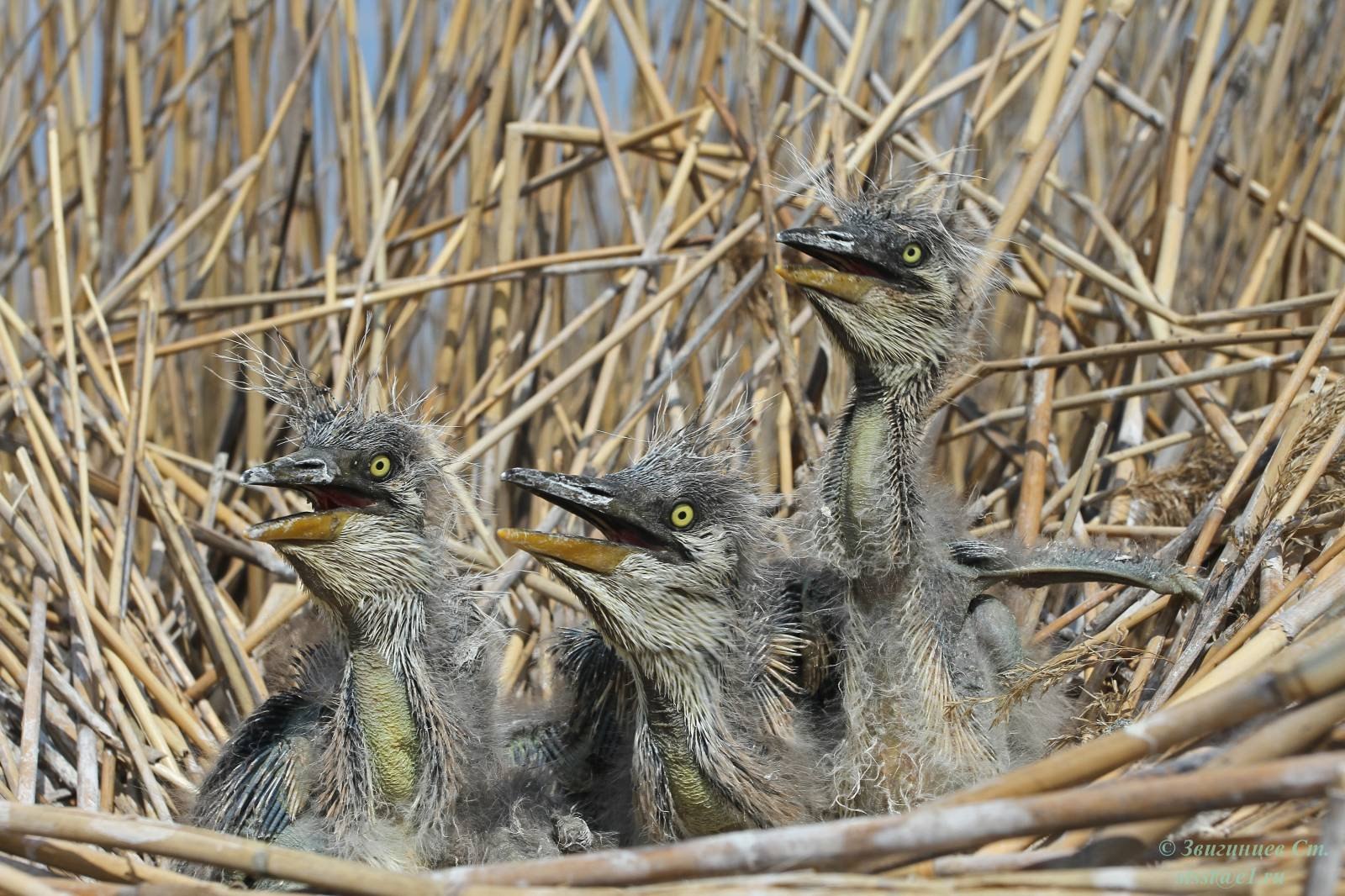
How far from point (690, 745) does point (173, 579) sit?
1.52 metres

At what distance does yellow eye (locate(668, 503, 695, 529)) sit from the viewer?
1824mm

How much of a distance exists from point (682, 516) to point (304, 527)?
51 centimetres

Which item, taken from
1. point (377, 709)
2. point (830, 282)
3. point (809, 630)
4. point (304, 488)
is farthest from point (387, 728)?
point (830, 282)

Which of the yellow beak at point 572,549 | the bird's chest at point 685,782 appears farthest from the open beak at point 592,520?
the bird's chest at point 685,782

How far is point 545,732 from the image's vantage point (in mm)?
2168

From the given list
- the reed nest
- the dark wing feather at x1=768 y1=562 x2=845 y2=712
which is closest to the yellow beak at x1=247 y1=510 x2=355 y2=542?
the reed nest

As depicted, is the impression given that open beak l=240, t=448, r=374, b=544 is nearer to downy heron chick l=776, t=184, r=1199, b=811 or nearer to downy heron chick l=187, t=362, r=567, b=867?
downy heron chick l=187, t=362, r=567, b=867

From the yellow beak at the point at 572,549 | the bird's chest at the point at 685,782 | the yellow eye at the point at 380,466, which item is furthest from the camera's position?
the yellow eye at the point at 380,466

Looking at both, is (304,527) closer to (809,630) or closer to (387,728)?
(387,728)

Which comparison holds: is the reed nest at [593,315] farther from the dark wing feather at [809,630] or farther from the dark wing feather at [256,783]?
the dark wing feather at [809,630]

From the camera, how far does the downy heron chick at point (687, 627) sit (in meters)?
1.76

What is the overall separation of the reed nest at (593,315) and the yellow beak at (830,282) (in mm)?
325

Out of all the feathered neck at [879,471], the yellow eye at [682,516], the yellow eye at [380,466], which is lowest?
the yellow eye at [380,466]

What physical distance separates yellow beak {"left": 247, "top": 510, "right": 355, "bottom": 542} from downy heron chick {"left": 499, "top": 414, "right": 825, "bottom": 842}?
279mm
